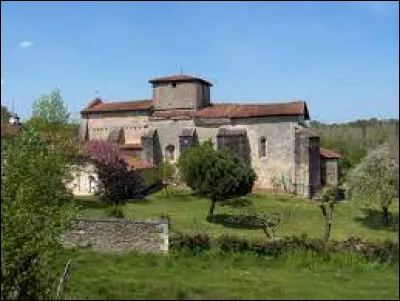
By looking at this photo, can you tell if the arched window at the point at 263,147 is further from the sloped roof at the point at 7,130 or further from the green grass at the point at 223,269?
the sloped roof at the point at 7,130

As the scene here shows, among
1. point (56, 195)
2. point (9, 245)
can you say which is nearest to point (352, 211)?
point (56, 195)

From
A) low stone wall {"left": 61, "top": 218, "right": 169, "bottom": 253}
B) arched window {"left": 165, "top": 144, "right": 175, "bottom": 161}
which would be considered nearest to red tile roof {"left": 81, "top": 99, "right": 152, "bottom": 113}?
arched window {"left": 165, "top": 144, "right": 175, "bottom": 161}

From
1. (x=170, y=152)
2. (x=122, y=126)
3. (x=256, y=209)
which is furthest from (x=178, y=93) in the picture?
(x=256, y=209)

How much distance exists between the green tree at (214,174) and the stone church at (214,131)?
38.6 feet

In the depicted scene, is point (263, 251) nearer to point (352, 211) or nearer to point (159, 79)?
point (352, 211)

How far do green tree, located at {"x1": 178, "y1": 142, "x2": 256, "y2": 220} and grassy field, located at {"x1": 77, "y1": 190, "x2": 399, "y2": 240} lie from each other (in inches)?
60.3

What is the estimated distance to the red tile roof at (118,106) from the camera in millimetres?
58844

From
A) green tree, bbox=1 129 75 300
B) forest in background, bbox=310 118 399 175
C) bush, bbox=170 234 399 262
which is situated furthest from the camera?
forest in background, bbox=310 118 399 175

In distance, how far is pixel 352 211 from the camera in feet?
144

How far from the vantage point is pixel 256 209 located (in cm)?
4300

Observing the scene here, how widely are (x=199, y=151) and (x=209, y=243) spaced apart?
16.1 metres

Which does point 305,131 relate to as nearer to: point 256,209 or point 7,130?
point 256,209

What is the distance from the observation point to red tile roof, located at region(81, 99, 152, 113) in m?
58.8

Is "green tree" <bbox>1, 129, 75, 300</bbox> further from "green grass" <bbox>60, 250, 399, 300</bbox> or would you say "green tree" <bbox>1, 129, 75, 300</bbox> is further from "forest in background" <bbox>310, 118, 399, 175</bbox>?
"forest in background" <bbox>310, 118, 399, 175</bbox>
